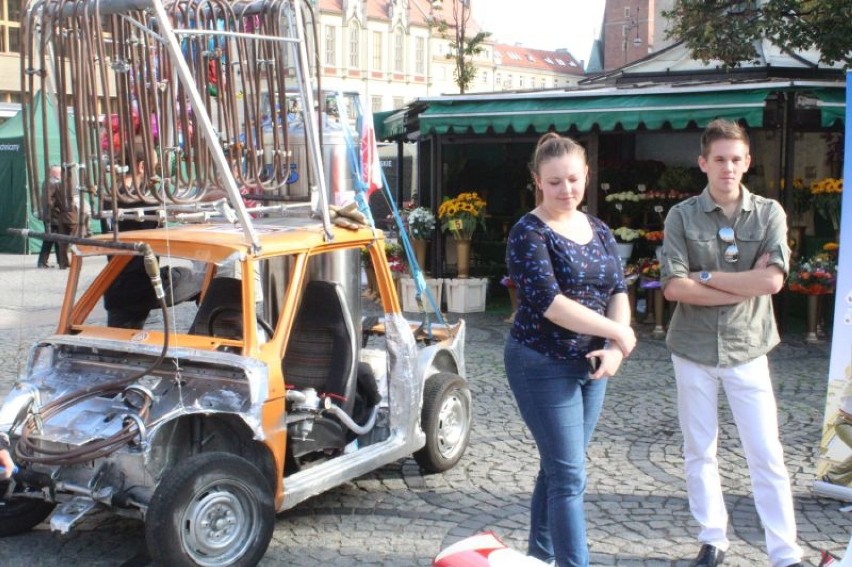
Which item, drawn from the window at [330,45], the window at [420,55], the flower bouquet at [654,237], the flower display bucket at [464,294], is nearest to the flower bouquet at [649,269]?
the flower bouquet at [654,237]

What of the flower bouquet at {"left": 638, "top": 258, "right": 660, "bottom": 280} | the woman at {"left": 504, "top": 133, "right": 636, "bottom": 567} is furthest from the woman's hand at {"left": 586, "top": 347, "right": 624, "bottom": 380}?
the flower bouquet at {"left": 638, "top": 258, "right": 660, "bottom": 280}

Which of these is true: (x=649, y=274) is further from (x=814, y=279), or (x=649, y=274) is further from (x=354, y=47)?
(x=354, y=47)

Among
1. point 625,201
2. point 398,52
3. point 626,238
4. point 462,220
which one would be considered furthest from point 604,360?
point 398,52

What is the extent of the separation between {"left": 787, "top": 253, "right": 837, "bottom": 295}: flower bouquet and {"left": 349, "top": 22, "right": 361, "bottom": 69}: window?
67100mm

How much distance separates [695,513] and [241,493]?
6.52ft

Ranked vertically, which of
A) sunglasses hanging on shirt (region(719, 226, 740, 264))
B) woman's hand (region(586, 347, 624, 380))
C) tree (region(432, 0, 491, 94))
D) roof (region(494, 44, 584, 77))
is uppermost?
roof (region(494, 44, 584, 77))

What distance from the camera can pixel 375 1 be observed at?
76875mm

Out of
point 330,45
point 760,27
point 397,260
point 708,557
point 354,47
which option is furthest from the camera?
point 354,47

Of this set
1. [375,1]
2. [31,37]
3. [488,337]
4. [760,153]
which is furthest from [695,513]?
[375,1]

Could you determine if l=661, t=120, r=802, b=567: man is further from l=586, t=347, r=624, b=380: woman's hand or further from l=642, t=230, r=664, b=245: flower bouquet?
l=642, t=230, r=664, b=245: flower bouquet

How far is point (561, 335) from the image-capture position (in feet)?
11.9

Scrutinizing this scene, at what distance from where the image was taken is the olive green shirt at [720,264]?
416cm

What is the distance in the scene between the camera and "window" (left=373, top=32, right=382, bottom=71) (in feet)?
251

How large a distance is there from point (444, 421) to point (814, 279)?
5784 millimetres
